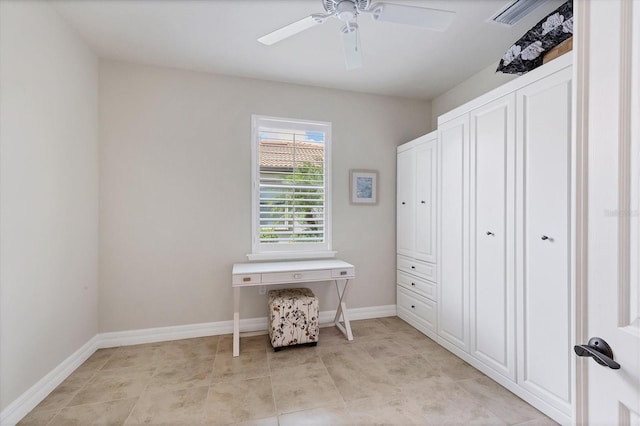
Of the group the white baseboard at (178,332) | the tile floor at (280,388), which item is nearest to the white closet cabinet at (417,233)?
the tile floor at (280,388)

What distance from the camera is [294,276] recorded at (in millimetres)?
2707

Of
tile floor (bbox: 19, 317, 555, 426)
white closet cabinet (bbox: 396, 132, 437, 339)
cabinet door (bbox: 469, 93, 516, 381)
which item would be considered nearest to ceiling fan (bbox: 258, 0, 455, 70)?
cabinet door (bbox: 469, 93, 516, 381)

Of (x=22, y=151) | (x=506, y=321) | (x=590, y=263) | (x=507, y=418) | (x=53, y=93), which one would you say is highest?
(x=53, y=93)

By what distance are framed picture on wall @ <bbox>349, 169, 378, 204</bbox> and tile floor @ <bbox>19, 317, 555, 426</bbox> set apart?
1556 mm

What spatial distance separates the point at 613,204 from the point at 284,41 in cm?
246

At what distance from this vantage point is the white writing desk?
101 inches

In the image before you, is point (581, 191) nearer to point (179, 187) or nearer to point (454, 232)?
point (454, 232)

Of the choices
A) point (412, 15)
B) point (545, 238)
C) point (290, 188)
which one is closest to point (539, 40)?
point (412, 15)

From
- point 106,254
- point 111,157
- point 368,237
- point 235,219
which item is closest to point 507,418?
point 368,237

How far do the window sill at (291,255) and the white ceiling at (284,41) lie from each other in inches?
74.2

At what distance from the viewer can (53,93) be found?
81.8 inches

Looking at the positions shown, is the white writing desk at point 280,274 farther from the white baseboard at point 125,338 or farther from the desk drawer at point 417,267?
the desk drawer at point 417,267

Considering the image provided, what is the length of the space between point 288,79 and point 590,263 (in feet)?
9.88

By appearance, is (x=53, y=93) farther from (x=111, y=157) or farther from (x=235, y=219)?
(x=235, y=219)
